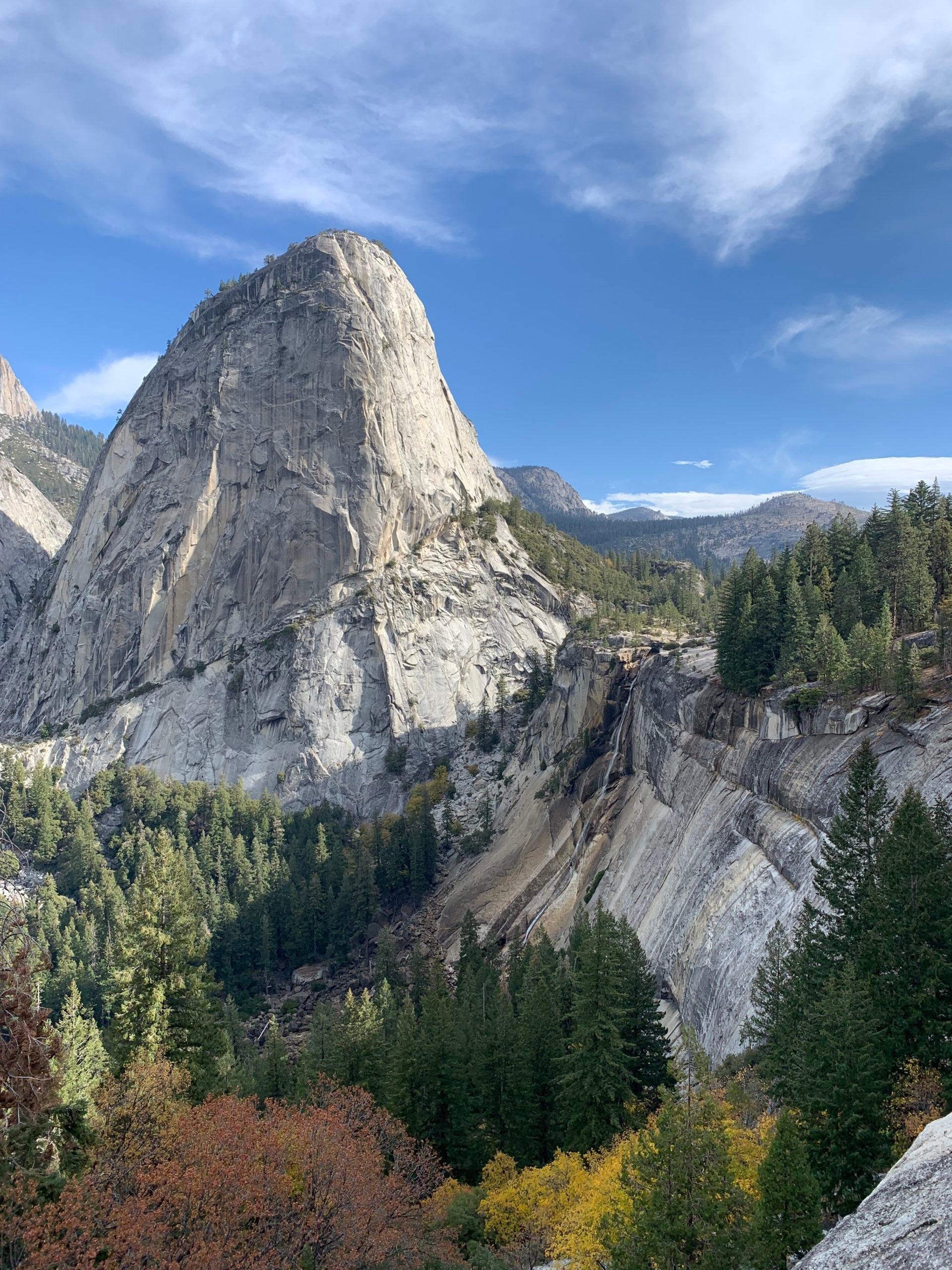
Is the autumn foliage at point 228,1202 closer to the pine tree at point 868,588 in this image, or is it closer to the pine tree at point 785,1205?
the pine tree at point 785,1205

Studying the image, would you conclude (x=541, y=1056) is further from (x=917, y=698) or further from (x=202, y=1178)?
(x=917, y=698)

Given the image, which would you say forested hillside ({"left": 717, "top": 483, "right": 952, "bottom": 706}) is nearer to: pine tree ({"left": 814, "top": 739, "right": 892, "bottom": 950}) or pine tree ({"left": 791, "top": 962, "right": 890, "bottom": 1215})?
pine tree ({"left": 814, "top": 739, "right": 892, "bottom": 950})

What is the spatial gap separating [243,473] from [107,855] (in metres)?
63.9

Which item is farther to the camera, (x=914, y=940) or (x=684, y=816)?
(x=684, y=816)

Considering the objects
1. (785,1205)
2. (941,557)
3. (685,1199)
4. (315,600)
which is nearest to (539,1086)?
(685,1199)

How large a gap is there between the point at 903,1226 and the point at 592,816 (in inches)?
2374

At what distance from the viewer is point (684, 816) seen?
5278cm

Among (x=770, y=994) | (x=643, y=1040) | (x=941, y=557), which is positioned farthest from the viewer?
(x=941, y=557)

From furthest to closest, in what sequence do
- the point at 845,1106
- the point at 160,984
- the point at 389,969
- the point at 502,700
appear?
the point at 502,700 → the point at 389,969 → the point at 160,984 → the point at 845,1106

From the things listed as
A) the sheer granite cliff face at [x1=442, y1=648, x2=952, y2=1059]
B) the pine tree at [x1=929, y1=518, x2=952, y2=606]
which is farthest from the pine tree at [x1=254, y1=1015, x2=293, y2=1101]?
the pine tree at [x1=929, y1=518, x2=952, y2=606]

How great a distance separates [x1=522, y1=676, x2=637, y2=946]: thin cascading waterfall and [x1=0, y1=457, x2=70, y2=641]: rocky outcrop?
152 metres

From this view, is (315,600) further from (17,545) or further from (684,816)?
(17,545)

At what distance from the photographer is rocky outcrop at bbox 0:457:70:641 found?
179 metres

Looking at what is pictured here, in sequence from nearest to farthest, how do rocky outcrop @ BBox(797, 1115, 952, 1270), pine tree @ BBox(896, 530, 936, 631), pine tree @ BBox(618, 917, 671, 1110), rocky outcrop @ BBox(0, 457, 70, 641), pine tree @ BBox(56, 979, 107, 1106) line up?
1. rocky outcrop @ BBox(797, 1115, 952, 1270)
2. pine tree @ BBox(56, 979, 107, 1106)
3. pine tree @ BBox(618, 917, 671, 1110)
4. pine tree @ BBox(896, 530, 936, 631)
5. rocky outcrop @ BBox(0, 457, 70, 641)
